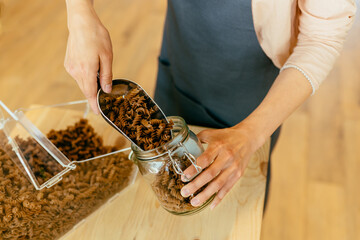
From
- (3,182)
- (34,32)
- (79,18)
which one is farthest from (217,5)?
(34,32)

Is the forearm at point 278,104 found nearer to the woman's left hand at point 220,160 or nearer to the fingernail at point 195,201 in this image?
the woman's left hand at point 220,160

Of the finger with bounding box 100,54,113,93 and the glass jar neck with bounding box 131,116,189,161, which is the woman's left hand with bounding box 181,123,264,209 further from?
the finger with bounding box 100,54,113,93

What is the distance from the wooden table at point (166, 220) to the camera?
75 centimetres

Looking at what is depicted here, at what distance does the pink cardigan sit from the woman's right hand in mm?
359

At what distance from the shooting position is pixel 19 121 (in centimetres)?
80

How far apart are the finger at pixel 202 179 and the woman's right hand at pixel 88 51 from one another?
24cm

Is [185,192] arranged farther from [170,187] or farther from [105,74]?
[105,74]

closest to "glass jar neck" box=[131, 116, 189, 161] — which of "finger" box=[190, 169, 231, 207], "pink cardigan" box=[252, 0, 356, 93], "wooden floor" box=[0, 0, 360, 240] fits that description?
"finger" box=[190, 169, 231, 207]

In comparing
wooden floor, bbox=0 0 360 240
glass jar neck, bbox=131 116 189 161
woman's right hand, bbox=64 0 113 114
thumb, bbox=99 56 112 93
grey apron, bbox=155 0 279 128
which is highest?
woman's right hand, bbox=64 0 113 114

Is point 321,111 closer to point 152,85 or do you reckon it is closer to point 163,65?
point 152,85

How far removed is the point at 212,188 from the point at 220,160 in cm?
6

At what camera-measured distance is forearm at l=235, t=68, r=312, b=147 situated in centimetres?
73

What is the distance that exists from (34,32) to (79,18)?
81.0 inches

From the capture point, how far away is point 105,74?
0.67m
